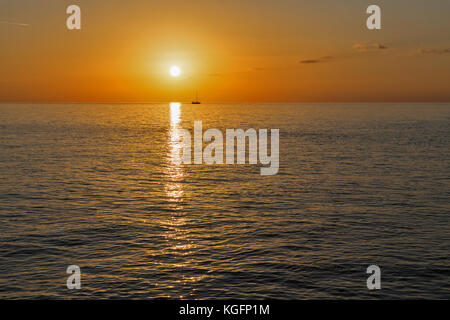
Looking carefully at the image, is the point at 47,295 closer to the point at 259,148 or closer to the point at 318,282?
the point at 318,282

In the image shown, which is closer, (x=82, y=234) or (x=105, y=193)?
(x=82, y=234)

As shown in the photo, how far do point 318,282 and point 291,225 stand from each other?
10557 mm

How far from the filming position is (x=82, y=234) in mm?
31438

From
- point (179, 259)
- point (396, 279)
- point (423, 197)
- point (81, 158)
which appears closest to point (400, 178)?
point (423, 197)

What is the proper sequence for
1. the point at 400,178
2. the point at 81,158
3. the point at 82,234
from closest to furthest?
the point at 82,234
the point at 400,178
the point at 81,158

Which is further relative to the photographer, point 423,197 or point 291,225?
point 423,197

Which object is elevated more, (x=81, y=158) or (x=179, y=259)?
(x=81, y=158)

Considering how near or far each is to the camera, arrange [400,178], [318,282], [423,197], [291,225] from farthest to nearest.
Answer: [400,178] → [423,197] → [291,225] → [318,282]

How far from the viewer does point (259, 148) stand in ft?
312

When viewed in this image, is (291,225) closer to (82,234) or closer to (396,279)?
(396,279)
